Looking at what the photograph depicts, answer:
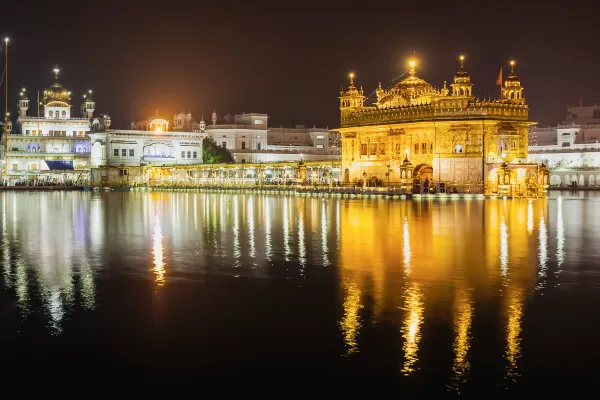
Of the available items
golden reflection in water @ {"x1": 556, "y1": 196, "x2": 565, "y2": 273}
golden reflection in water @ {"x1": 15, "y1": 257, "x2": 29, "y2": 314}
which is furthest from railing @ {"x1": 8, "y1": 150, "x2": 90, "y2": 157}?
golden reflection in water @ {"x1": 15, "y1": 257, "x2": 29, "y2": 314}

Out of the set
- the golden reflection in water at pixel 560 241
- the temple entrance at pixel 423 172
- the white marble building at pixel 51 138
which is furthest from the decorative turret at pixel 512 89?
the white marble building at pixel 51 138

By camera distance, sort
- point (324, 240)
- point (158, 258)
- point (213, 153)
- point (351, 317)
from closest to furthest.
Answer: point (351, 317) < point (158, 258) < point (324, 240) < point (213, 153)

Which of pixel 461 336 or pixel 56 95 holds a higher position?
pixel 56 95

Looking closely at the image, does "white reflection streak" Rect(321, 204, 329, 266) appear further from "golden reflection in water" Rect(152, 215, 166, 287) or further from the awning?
the awning

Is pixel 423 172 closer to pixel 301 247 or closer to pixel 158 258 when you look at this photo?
pixel 301 247

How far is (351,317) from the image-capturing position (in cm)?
1109

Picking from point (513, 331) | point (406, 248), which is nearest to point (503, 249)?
point (406, 248)

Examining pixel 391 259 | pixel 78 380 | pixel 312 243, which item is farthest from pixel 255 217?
pixel 78 380

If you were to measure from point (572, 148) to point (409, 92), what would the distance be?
4916cm

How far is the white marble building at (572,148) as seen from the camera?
98.0m

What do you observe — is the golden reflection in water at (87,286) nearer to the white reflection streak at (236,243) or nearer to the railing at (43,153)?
the white reflection streak at (236,243)

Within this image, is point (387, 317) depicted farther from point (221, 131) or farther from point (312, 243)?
point (221, 131)

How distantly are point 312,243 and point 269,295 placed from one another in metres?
8.00

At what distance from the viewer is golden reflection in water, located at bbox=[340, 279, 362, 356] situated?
9.69 meters
